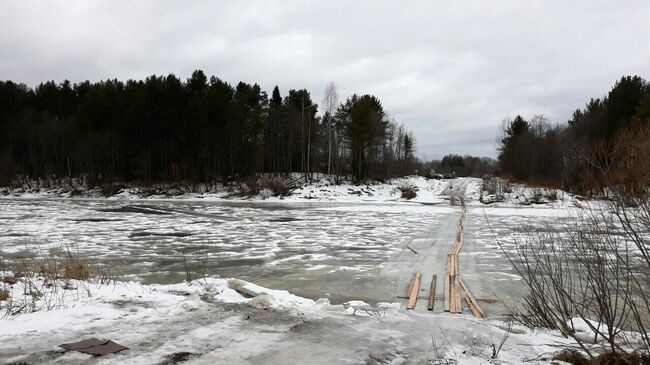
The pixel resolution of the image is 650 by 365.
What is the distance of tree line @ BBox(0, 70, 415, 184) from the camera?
52.9 meters

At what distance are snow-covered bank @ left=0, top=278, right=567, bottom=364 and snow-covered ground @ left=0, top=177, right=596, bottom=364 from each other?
22mm

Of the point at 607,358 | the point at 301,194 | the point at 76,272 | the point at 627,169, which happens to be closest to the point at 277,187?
the point at 301,194

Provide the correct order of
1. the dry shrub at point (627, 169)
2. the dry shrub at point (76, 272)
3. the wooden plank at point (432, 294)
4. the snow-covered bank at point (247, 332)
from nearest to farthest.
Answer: the dry shrub at point (627, 169) → the snow-covered bank at point (247, 332) → the wooden plank at point (432, 294) → the dry shrub at point (76, 272)

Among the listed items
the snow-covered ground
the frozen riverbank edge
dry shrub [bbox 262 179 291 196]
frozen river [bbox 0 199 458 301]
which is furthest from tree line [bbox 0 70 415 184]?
the snow-covered ground

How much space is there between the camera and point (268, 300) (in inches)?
289

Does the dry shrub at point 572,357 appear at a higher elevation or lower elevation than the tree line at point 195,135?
lower

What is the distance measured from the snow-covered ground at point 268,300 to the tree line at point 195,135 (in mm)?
32983

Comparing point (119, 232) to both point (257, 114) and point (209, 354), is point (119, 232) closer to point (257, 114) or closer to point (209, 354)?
point (209, 354)

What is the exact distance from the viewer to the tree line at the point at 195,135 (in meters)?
52.9

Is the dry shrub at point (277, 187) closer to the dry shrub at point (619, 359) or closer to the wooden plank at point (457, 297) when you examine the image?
the wooden plank at point (457, 297)

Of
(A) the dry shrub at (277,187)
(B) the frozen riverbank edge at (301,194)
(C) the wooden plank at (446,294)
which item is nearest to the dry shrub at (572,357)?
(C) the wooden plank at (446,294)

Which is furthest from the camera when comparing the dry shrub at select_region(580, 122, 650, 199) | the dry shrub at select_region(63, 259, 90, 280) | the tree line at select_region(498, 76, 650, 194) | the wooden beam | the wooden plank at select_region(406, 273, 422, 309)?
the tree line at select_region(498, 76, 650, 194)

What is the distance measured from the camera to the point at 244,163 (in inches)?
2138

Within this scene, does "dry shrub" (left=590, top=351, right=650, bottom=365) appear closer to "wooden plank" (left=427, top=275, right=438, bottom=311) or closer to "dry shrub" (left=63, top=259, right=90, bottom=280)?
"wooden plank" (left=427, top=275, right=438, bottom=311)
